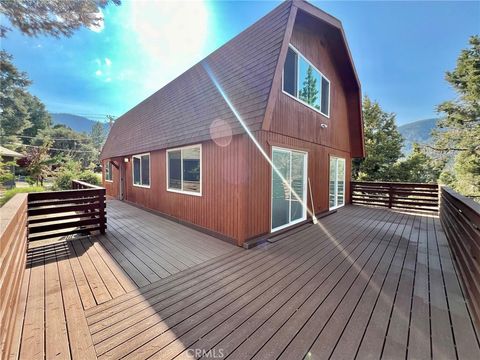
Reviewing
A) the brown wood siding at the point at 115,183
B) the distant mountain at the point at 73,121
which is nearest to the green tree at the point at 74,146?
the brown wood siding at the point at 115,183

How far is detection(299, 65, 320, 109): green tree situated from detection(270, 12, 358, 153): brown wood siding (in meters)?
0.26

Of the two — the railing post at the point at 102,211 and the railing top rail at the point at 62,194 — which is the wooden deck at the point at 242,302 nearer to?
the railing post at the point at 102,211

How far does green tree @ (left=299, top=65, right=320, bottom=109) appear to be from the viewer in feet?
19.2

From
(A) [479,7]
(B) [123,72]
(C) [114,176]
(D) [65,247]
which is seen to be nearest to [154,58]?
(B) [123,72]

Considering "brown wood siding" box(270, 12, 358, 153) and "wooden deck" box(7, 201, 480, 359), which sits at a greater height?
"brown wood siding" box(270, 12, 358, 153)

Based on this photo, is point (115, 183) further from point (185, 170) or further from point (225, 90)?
point (225, 90)

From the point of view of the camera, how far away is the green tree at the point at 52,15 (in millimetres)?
4547

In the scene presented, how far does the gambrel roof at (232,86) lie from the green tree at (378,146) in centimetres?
862

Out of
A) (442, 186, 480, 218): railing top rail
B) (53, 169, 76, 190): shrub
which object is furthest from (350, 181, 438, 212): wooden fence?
(53, 169, 76, 190): shrub

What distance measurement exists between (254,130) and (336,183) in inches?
235

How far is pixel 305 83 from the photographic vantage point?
592cm

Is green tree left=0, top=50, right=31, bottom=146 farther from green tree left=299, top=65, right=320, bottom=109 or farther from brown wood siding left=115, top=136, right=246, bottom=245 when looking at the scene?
green tree left=299, top=65, right=320, bottom=109

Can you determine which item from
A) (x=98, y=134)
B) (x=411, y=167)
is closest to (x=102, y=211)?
(x=411, y=167)

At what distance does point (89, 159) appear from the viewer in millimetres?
38438
